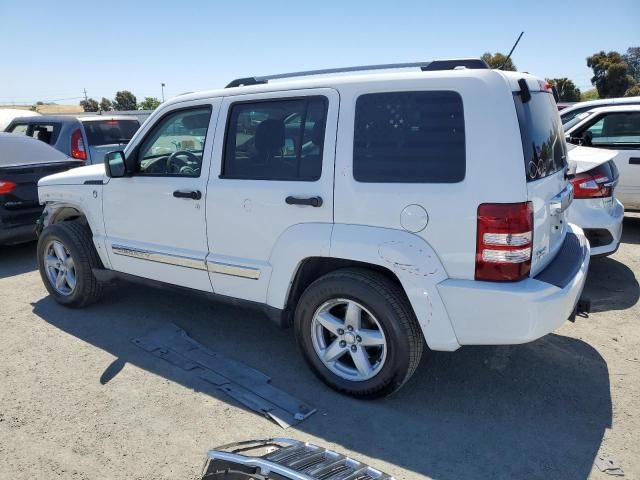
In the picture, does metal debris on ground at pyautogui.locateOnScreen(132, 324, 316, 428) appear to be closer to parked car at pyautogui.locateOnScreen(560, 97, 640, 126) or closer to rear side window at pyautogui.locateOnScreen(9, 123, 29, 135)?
parked car at pyautogui.locateOnScreen(560, 97, 640, 126)

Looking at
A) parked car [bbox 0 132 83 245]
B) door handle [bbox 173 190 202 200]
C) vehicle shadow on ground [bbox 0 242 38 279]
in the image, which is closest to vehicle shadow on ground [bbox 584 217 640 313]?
door handle [bbox 173 190 202 200]

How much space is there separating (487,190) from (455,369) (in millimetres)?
1535

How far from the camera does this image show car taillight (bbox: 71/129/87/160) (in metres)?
8.59

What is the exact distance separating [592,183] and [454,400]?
282 cm

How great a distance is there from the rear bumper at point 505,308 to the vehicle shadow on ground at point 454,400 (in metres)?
0.58

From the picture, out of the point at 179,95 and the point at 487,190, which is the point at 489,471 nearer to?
the point at 487,190

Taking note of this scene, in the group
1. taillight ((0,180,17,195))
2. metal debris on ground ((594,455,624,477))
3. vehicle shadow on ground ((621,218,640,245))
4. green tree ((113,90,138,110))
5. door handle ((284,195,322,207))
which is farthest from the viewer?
green tree ((113,90,138,110))

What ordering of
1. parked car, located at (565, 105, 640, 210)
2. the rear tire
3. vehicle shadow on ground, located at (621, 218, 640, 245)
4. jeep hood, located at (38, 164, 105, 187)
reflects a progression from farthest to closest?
vehicle shadow on ground, located at (621, 218, 640, 245) < parked car, located at (565, 105, 640, 210) < the rear tire < jeep hood, located at (38, 164, 105, 187)

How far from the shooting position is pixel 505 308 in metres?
2.74

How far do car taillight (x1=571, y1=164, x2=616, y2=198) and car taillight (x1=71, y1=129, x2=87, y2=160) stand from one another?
746 cm

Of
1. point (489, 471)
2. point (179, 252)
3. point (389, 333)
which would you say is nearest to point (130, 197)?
point (179, 252)

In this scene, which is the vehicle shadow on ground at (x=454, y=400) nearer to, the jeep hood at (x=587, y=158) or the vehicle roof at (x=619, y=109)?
the jeep hood at (x=587, y=158)

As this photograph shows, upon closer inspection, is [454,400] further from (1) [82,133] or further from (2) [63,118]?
(2) [63,118]

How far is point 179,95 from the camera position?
13.3 ft
